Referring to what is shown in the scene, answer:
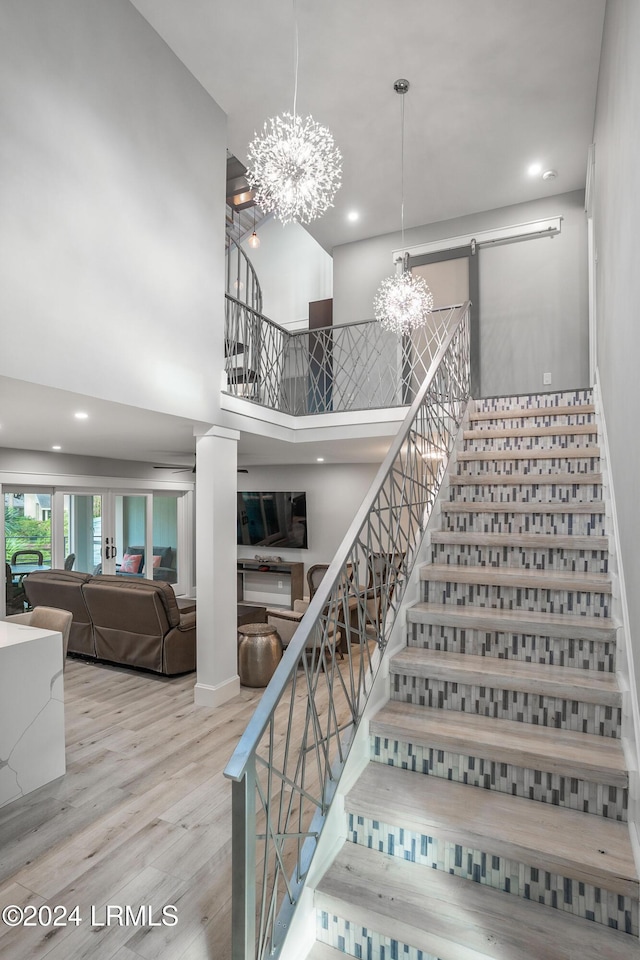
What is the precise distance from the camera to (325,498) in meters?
8.56

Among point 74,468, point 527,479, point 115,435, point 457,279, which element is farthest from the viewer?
point 74,468

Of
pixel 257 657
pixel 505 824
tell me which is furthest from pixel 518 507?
pixel 257 657

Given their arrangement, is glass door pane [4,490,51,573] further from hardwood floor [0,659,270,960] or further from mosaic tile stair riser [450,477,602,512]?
mosaic tile stair riser [450,477,602,512]

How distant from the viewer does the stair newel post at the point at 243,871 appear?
125cm

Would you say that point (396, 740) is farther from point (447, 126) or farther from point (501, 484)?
point (447, 126)

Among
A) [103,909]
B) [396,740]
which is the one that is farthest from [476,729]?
[103,909]

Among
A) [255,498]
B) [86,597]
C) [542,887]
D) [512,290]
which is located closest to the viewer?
[542,887]

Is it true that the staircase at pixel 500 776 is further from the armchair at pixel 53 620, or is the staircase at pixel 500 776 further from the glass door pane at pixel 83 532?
the glass door pane at pixel 83 532

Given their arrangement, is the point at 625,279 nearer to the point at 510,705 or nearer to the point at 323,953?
the point at 510,705

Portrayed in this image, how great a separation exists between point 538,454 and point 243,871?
3.03m

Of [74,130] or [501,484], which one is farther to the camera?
[501,484]

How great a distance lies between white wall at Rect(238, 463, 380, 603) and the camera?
8.27 meters

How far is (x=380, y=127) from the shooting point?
478cm

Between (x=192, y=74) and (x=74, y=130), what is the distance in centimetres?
167
